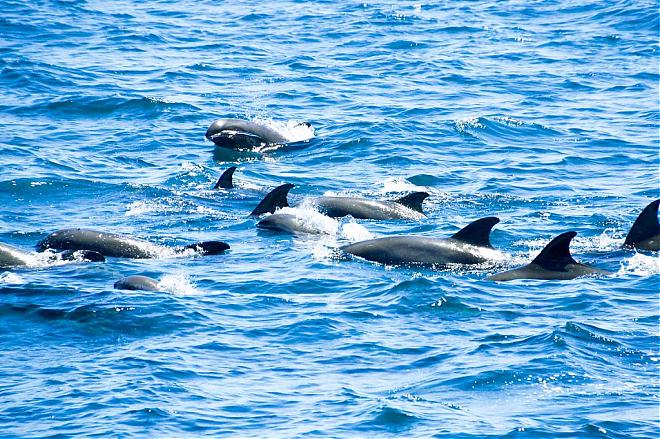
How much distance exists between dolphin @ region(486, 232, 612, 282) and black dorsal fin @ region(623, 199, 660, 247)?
5.42ft

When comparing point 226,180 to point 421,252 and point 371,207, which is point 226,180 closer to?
point 371,207

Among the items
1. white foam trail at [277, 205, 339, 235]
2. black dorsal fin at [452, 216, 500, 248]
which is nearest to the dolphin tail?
white foam trail at [277, 205, 339, 235]

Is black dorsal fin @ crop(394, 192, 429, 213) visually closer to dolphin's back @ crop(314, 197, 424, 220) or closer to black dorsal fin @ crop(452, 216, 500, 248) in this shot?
dolphin's back @ crop(314, 197, 424, 220)

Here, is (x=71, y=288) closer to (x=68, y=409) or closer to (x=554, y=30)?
(x=68, y=409)

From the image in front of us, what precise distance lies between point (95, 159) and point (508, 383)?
14.4 metres

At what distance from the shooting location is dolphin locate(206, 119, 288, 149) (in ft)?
88.3

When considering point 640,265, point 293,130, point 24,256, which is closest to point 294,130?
point 293,130

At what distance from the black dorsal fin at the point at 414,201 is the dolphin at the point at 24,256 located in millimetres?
5805

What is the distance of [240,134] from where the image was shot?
26.9 meters

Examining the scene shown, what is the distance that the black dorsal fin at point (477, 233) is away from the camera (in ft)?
60.2

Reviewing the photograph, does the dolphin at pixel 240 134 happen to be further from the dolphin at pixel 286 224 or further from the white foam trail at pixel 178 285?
the white foam trail at pixel 178 285

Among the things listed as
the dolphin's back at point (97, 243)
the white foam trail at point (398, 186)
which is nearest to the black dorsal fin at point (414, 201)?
the white foam trail at point (398, 186)

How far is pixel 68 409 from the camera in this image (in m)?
12.9

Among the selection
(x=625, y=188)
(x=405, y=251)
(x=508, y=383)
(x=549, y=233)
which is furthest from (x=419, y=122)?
(x=508, y=383)
